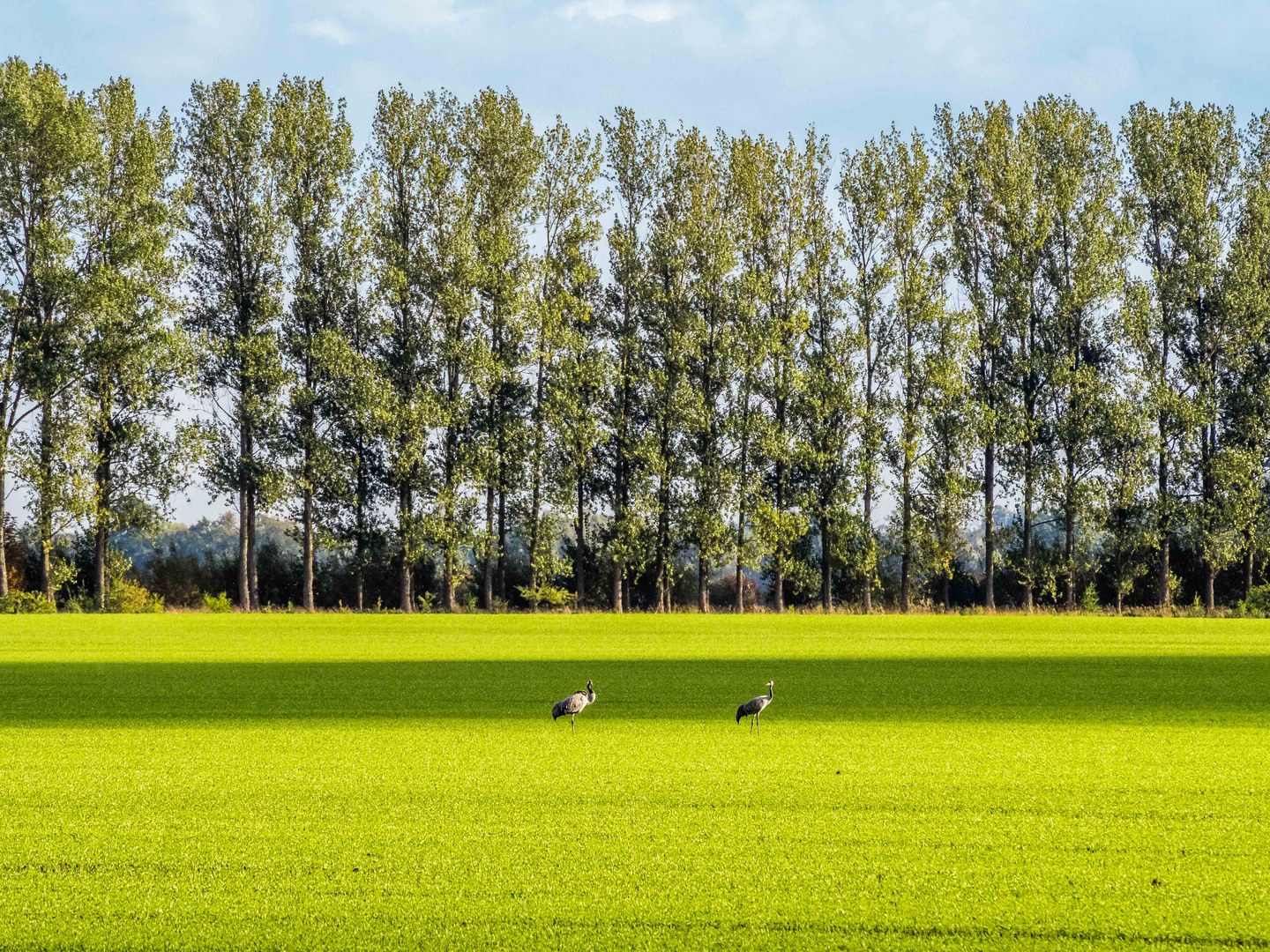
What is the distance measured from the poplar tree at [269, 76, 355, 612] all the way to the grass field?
2708cm

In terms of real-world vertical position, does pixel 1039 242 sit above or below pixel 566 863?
above

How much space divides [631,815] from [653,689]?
7.09m

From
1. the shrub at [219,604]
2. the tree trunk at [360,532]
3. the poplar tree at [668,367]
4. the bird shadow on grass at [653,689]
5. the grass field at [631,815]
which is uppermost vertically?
the poplar tree at [668,367]

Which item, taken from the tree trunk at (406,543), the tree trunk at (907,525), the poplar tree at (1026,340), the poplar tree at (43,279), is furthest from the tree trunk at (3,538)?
the poplar tree at (1026,340)

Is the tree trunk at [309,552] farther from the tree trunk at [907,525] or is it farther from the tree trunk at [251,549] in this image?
the tree trunk at [907,525]

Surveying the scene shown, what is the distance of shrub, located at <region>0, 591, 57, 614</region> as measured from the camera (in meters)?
36.3

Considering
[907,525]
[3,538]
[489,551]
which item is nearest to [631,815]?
[489,551]

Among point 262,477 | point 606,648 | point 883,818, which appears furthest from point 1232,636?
point 262,477

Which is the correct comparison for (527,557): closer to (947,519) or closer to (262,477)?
(262,477)

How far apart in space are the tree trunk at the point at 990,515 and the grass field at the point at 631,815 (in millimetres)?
29245

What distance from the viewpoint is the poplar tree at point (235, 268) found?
39.9 meters

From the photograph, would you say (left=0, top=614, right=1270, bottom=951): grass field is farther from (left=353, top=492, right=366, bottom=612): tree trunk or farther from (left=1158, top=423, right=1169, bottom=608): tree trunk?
(left=1158, top=423, right=1169, bottom=608): tree trunk

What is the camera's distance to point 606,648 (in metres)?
21.0

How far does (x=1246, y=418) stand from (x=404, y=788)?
43.6m
